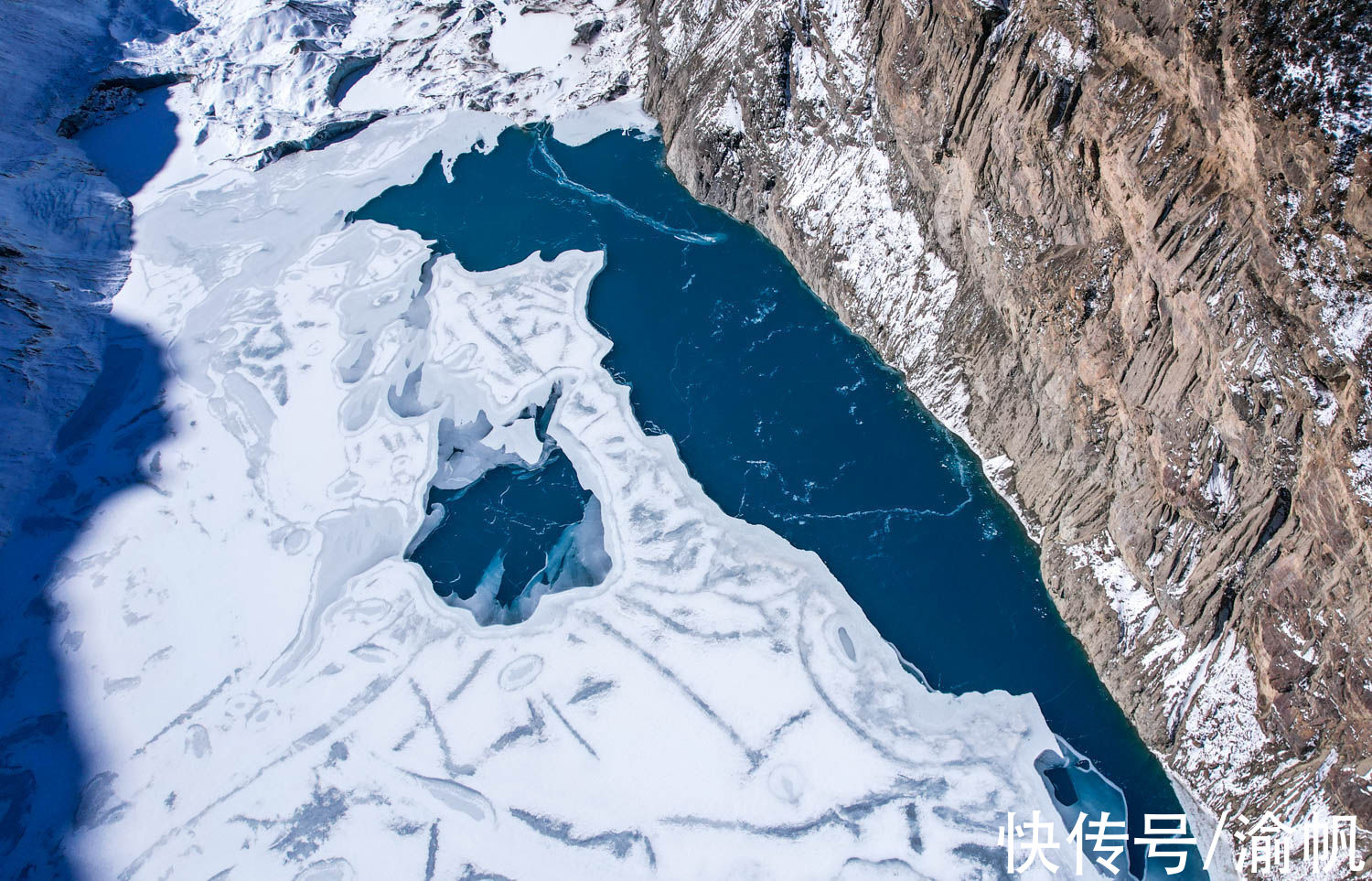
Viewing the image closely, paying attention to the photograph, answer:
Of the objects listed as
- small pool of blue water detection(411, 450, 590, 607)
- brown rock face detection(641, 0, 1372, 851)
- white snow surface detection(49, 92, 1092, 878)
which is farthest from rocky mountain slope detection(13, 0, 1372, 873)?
small pool of blue water detection(411, 450, 590, 607)

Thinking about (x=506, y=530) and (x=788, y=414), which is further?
(x=788, y=414)

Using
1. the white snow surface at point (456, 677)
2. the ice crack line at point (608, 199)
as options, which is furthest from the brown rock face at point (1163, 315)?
the ice crack line at point (608, 199)

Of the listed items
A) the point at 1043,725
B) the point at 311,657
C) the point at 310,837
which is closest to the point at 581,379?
the point at 311,657

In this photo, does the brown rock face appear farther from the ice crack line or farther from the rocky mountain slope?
the ice crack line

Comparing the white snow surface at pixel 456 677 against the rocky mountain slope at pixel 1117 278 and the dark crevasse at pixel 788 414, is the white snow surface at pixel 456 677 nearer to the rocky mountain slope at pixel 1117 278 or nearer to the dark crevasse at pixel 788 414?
the dark crevasse at pixel 788 414

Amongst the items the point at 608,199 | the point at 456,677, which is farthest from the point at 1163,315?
the point at 608,199

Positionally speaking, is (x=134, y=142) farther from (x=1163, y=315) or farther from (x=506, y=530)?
(x=1163, y=315)
